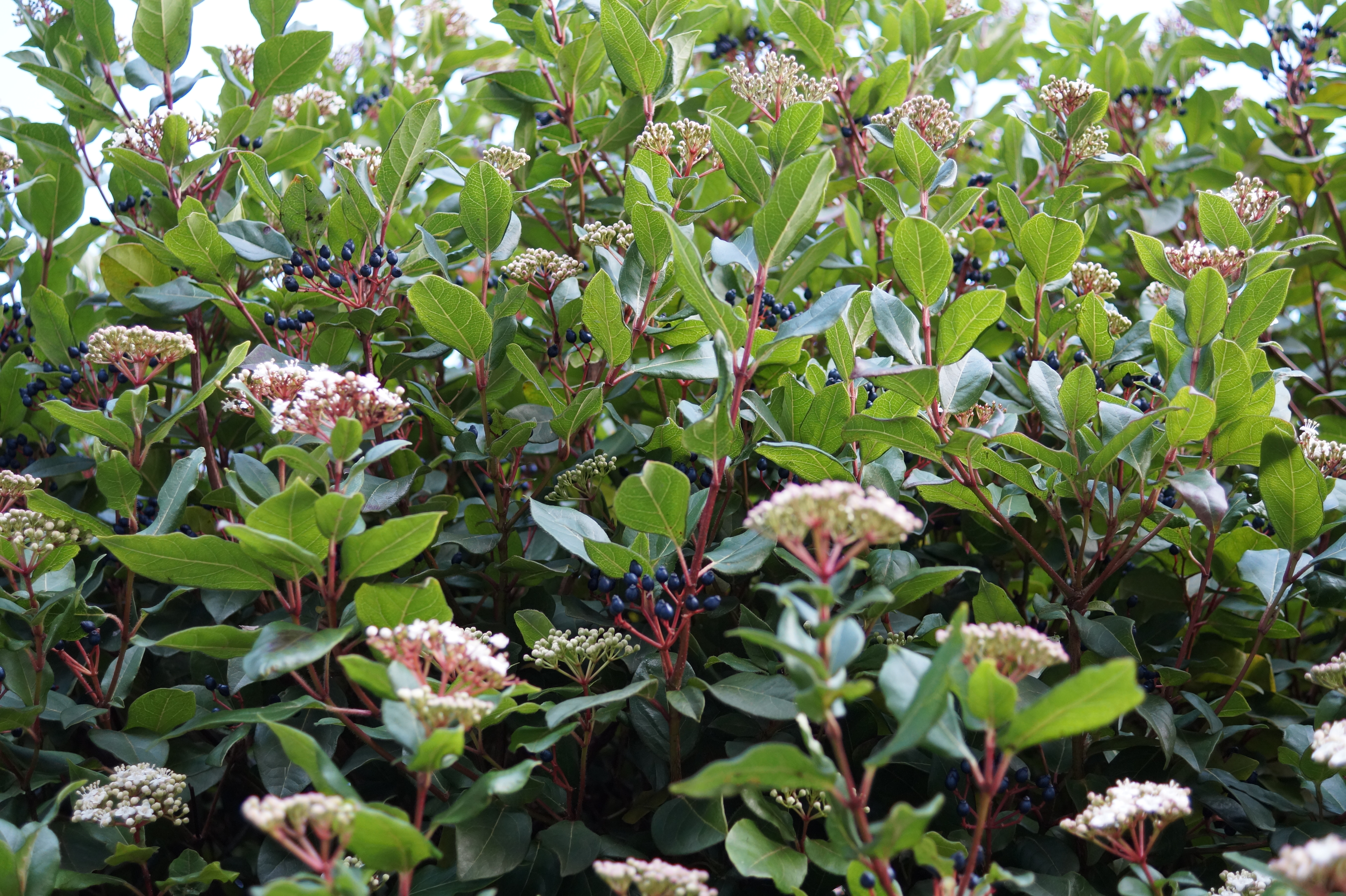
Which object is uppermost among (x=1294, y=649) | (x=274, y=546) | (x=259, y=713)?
(x=274, y=546)

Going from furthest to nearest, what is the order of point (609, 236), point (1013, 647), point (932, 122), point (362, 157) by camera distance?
point (932, 122)
point (362, 157)
point (609, 236)
point (1013, 647)

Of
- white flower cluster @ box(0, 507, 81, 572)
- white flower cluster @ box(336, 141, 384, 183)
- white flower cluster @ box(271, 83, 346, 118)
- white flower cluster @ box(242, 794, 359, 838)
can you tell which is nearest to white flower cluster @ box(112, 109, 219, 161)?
white flower cluster @ box(336, 141, 384, 183)

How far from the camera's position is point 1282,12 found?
4137 millimetres

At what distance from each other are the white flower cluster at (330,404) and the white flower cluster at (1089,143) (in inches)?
87.7

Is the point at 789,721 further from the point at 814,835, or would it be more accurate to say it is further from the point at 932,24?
the point at 932,24

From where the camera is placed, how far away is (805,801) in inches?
81.7

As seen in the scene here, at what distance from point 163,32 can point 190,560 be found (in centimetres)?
208

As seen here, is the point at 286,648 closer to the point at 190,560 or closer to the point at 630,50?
the point at 190,560

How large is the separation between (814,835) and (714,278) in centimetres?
131

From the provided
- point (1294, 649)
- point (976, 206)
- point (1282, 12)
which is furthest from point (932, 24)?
point (1294, 649)

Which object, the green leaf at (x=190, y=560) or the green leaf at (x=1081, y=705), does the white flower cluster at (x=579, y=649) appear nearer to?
the green leaf at (x=190, y=560)

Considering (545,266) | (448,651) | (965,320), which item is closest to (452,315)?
(545,266)

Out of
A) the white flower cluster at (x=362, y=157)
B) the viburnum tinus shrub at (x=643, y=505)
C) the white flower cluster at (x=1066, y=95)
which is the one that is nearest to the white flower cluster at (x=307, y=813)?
the viburnum tinus shrub at (x=643, y=505)

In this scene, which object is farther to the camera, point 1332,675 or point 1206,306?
point 1206,306
